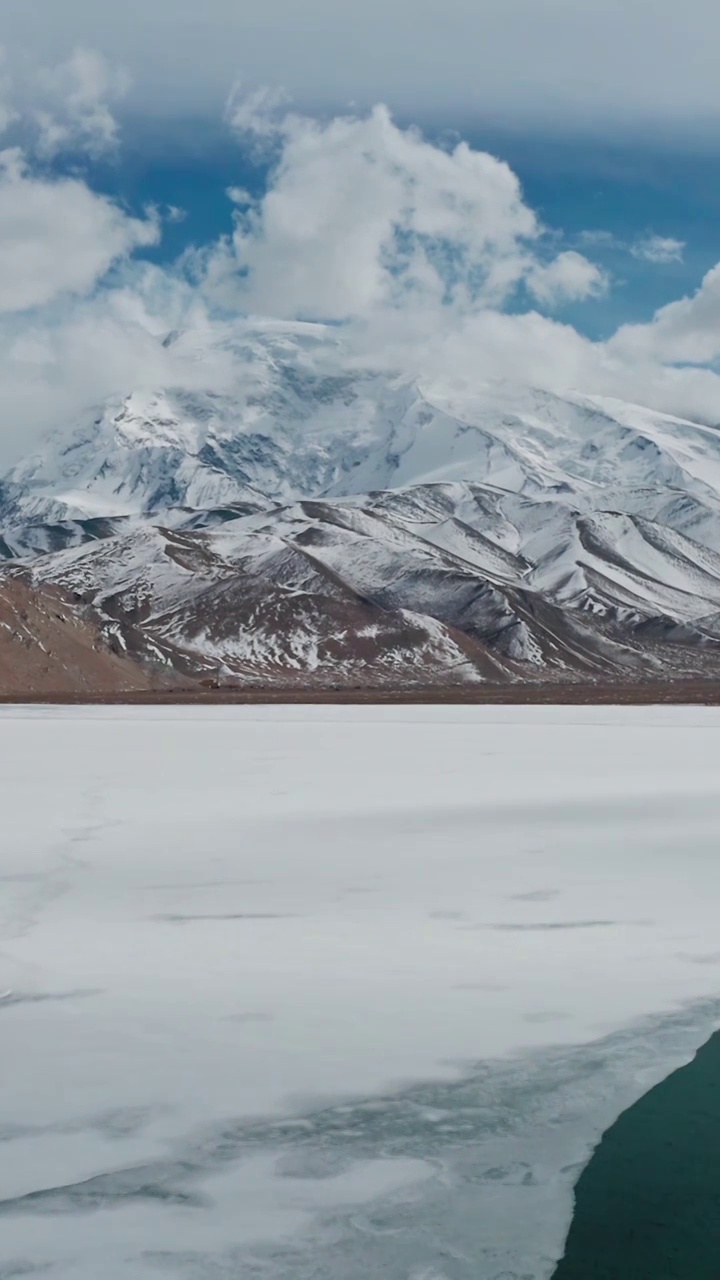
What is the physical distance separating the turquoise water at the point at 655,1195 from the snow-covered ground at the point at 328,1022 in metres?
0.19

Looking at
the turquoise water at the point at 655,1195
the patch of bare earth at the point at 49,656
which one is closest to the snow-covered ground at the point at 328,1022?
the turquoise water at the point at 655,1195

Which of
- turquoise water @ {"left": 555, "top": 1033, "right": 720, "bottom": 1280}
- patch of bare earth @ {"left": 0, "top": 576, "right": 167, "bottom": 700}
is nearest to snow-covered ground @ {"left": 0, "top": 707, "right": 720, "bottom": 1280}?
turquoise water @ {"left": 555, "top": 1033, "right": 720, "bottom": 1280}

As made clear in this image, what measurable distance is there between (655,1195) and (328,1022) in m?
3.61

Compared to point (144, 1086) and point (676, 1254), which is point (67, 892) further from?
point (676, 1254)

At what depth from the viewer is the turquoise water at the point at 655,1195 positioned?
6895mm

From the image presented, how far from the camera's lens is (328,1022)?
34.9ft

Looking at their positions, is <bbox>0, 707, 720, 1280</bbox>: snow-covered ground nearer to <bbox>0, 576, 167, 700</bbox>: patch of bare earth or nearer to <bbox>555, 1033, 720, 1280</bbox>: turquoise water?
<bbox>555, 1033, 720, 1280</bbox>: turquoise water

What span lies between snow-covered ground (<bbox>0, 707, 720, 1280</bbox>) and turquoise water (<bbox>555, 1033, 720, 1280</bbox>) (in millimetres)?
187

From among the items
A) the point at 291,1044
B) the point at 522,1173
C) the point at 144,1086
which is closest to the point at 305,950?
the point at 291,1044

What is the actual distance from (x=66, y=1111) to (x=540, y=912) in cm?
728

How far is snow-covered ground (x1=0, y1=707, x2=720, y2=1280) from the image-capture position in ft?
23.8

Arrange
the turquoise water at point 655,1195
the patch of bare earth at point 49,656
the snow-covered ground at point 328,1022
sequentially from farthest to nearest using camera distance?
the patch of bare earth at point 49,656 < the snow-covered ground at point 328,1022 < the turquoise water at point 655,1195

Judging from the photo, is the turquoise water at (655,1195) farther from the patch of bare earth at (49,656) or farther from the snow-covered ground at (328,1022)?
the patch of bare earth at (49,656)

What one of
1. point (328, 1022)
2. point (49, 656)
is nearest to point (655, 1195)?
point (328, 1022)
